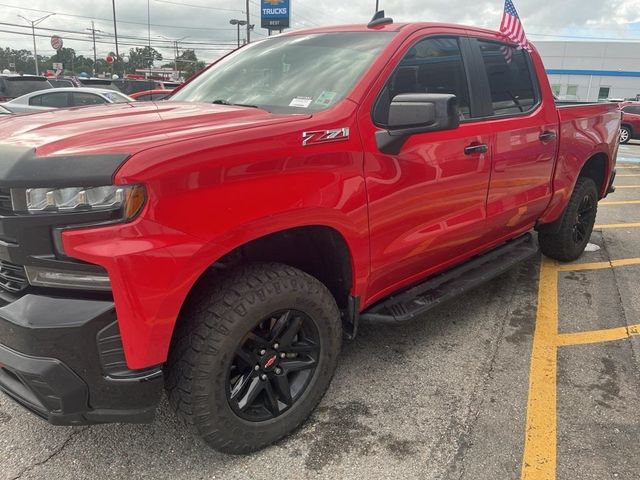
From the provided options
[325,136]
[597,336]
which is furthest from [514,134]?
[325,136]

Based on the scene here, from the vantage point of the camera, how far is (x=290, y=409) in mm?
2498

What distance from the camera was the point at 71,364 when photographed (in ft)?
6.12

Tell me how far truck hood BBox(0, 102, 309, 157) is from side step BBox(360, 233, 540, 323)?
121 centimetres

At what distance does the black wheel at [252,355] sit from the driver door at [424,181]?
447mm

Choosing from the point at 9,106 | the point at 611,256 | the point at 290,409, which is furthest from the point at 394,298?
the point at 9,106

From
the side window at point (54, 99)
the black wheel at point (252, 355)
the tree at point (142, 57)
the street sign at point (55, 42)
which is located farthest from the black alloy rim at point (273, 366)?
the tree at point (142, 57)

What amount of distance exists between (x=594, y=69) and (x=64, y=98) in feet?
187

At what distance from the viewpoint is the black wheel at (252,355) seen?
2.09 metres

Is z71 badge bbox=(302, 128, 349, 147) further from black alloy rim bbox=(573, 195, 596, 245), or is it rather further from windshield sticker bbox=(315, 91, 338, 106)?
black alloy rim bbox=(573, 195, 596, 245)

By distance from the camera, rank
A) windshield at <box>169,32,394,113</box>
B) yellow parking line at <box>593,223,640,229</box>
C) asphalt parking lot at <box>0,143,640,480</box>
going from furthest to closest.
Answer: yellow parking line at <box>593,223,640,229</box>, windshield at <box>169,32,394,113</box>, asphalt parking lot at <box>0,143,640,480</box>

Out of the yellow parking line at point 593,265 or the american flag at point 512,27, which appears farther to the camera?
the yellow parking line at point 593,265

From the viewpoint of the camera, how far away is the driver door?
261 cm

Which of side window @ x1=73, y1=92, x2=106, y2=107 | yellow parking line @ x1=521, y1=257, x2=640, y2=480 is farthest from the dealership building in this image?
yellow parking line @ x1=521, y1=257, x2=640, y2=480

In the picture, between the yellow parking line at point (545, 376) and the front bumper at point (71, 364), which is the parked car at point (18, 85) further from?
the front bumper at point (71, 364)
